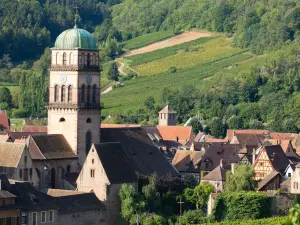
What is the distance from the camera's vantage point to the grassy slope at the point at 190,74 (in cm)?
14886

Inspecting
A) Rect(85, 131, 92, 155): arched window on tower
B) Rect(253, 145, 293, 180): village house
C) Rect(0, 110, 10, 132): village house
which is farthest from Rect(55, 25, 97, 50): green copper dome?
Rect(0, 110, 10, 132): village house

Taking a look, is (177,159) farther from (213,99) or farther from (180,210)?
(213,99)

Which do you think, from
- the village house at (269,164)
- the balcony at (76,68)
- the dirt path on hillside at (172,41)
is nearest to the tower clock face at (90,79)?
the balcony at (76,68)

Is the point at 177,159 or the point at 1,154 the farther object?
the point at 177,159

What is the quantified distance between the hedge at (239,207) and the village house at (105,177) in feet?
17.3

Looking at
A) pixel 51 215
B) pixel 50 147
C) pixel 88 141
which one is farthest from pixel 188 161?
pixel 51 215

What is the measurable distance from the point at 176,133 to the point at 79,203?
4704 cm

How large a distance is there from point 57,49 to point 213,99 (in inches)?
2971

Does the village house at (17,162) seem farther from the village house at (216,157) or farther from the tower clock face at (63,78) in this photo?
the village house at (216,157)

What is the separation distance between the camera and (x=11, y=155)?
71250mm

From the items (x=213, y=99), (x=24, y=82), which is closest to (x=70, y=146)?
(x=24, y=82)

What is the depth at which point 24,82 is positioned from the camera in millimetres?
139875

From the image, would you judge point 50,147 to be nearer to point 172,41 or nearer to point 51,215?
point 51,215

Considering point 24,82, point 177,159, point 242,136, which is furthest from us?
point 24,82
